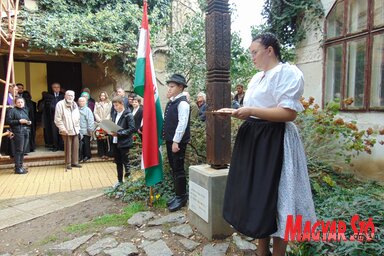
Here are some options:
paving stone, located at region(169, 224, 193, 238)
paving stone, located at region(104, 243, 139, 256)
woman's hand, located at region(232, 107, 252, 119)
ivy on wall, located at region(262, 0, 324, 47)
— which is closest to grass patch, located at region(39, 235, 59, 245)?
paving stone, located at region(104, 243, 139, 256)

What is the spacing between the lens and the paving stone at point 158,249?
2.64m

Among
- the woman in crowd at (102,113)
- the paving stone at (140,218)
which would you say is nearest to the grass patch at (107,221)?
the paving stone at (140,218)

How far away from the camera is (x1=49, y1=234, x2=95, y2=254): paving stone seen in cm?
285

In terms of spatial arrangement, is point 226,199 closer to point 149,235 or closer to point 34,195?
point 149,235

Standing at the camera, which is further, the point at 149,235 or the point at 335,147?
the point at 335,147

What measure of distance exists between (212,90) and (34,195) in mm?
3691

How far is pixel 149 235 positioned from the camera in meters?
2.98

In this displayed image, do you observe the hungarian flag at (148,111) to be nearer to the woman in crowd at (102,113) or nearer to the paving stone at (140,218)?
the paving stone at (140,218)

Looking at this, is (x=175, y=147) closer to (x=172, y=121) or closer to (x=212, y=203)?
(x=172, y=121)

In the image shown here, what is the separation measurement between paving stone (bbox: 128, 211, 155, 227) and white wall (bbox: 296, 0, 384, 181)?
3135mm

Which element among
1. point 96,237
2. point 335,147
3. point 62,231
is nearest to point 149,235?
point 96,237

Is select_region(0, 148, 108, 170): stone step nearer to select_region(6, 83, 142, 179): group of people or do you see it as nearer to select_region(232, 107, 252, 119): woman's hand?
select_region(6, 83, 142, 179): group of people

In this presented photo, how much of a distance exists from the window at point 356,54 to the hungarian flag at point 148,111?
2948 mm

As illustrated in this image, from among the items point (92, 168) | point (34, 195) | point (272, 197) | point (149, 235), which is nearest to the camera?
point (272, 197)
